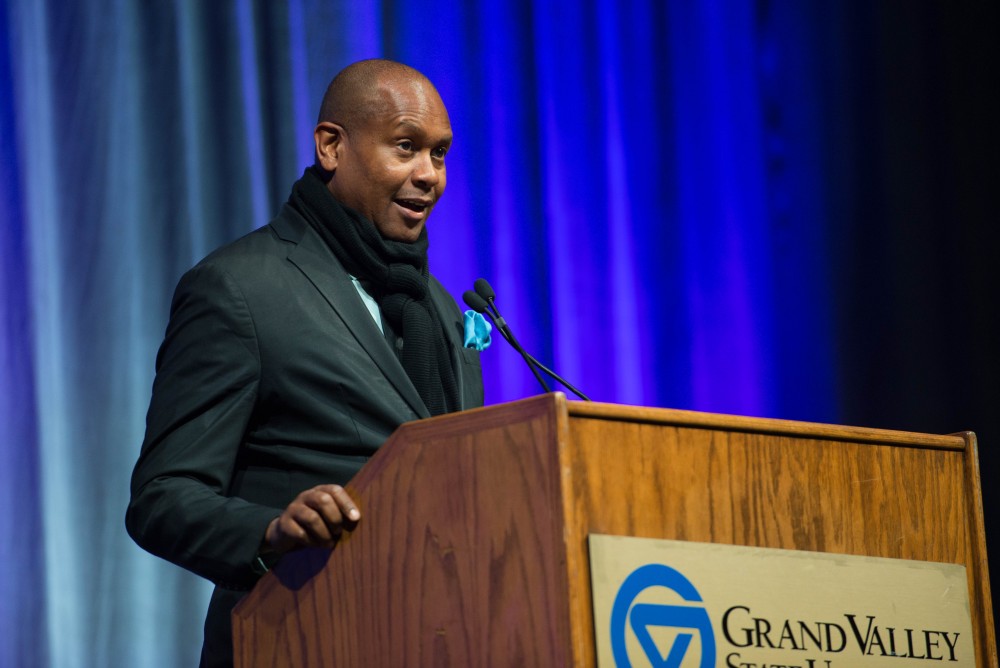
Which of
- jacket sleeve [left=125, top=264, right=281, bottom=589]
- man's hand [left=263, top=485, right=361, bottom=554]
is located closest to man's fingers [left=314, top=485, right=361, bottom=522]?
man's hand [left=263, top=485, right=361, bottom=554]

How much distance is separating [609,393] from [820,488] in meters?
2.27

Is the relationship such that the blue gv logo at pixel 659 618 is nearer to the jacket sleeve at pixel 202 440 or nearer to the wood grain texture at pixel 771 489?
the wood grain texture at pixel 771 489

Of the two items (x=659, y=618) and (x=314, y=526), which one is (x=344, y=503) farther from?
(x=659, y=618)

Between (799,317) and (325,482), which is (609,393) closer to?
(799,317)

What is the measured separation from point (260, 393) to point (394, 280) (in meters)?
0.36

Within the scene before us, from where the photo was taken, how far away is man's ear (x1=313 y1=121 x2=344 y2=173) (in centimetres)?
238

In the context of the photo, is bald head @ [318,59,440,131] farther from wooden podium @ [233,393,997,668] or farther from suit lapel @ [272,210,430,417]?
wooden podium @ [233,393,997,668]

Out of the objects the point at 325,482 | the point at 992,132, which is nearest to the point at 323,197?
the point at 325,482

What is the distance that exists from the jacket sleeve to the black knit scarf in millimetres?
252

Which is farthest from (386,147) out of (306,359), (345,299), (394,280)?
(306,359)

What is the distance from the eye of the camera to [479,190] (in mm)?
3869

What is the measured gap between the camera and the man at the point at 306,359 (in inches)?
72.7

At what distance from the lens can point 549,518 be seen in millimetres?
1431

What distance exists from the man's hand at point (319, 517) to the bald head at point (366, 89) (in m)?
0.91
